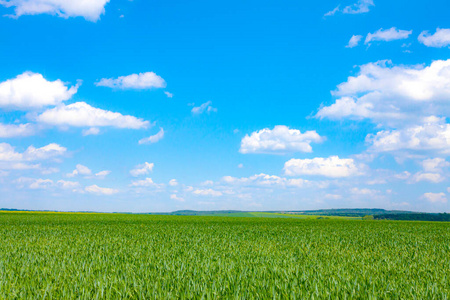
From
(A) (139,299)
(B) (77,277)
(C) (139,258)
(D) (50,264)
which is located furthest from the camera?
(C) (139,258)

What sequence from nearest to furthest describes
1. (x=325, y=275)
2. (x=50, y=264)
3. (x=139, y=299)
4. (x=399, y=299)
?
(x=139, y=299) < (x=399, y=299) < (x=325, y=275) < (x=50, y=264)

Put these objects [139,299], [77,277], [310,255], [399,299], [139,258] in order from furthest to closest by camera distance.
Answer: [310,255] < [139,258] < [77,277] < [399,299] < [139,299]

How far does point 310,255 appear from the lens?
11.3 m

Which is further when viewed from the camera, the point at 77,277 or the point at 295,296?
the point at 77,277

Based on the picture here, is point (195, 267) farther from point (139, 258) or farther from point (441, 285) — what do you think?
point (441, 285)

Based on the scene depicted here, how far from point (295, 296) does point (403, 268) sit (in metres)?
5.56

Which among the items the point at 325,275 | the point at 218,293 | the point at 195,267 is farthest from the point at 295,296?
the point at 195,267

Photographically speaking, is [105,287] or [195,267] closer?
[105,287]

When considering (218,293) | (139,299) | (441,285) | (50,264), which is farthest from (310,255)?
(50,264)

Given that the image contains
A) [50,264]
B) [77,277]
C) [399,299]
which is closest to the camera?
[399,299]

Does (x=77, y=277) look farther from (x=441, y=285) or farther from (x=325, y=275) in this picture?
(x=441, y=285)

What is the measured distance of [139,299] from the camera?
5.52 m

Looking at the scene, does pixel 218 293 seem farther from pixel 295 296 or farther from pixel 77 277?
pixel 77 277

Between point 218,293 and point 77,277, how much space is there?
3.66m
